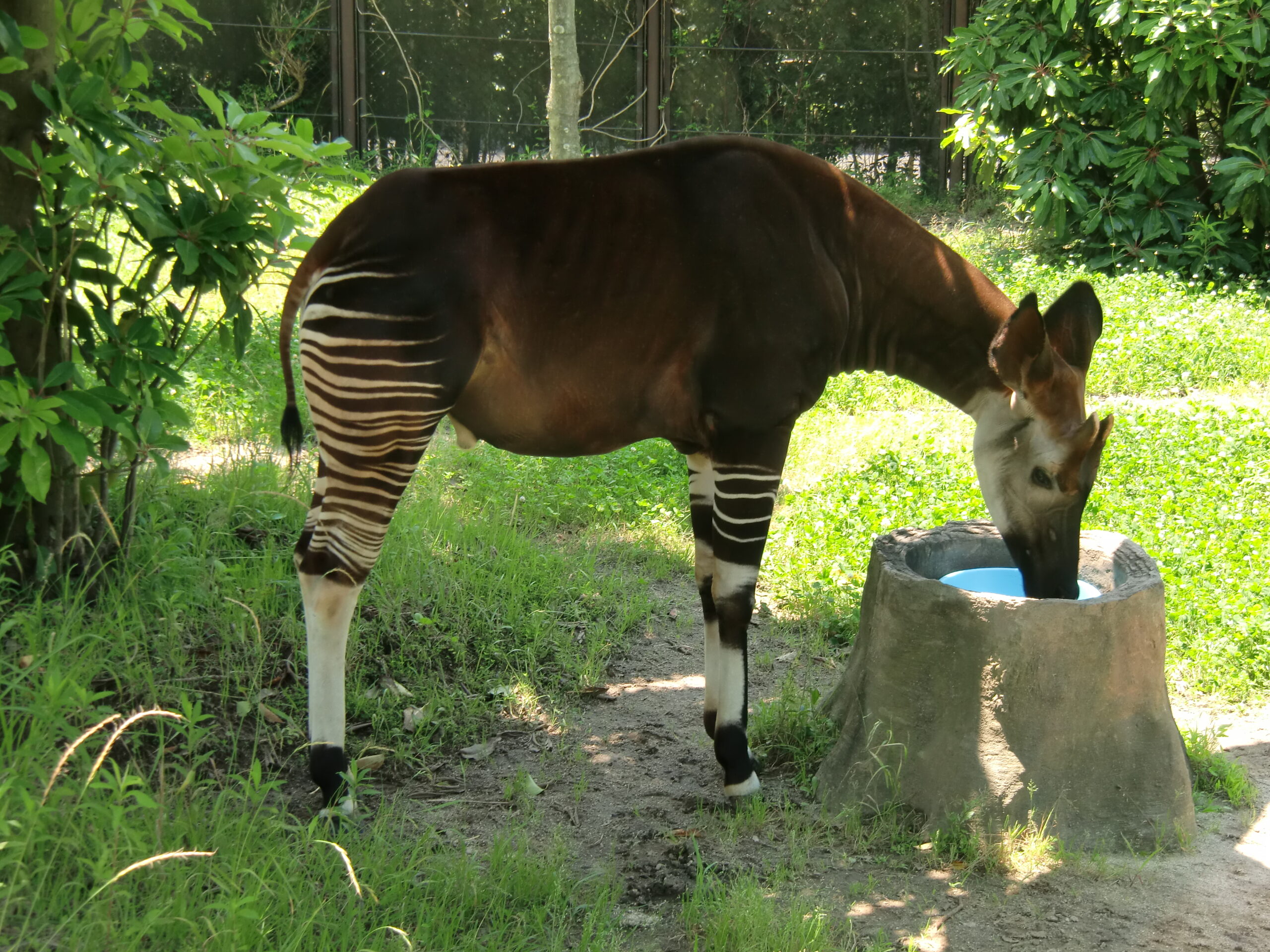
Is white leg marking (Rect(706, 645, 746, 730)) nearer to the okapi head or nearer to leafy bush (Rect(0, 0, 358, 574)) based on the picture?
the okapi head

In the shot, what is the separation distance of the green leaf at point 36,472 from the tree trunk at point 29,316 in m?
0.34

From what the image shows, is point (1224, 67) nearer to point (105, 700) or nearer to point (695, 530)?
point (695, 530)

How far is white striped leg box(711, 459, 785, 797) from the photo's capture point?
3250 mm

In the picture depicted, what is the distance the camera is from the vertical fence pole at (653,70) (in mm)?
11547

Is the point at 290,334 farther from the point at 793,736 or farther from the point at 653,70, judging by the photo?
the point at 653,70

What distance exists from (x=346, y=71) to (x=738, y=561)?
9322 millimetres

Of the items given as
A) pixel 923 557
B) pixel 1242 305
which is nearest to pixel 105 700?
pixel 923 557

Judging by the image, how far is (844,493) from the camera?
5.51 metres

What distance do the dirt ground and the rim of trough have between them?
0.71 metres

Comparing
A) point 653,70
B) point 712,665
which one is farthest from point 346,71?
point 712,665

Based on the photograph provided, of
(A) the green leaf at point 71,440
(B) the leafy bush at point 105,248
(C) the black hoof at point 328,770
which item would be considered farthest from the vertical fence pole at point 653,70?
(C) the black hoof at point 328,770

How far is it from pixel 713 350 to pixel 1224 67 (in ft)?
25.4

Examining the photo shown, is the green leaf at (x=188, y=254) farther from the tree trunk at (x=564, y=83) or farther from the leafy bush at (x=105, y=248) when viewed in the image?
the tree trunk at (x=564, y=83)

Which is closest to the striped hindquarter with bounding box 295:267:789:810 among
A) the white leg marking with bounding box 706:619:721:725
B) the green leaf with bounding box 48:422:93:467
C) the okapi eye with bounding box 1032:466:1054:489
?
the white leg marking with bounding box 706:619:721:725
